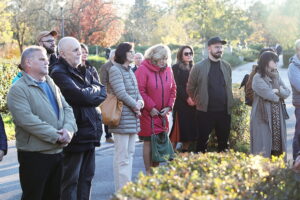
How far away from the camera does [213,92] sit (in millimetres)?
8203

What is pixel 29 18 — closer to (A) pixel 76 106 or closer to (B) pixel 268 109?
(B) pixel 268 109

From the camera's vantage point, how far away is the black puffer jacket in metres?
5.78

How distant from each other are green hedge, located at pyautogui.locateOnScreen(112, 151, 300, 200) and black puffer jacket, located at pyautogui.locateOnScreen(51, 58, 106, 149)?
1.61 meters

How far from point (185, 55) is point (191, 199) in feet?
21.6

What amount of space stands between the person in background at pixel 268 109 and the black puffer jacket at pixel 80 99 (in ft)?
9.91

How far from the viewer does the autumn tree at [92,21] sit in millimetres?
43812

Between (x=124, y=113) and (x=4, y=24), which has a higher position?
(x=4, y=24)

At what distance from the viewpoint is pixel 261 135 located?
8.12 m

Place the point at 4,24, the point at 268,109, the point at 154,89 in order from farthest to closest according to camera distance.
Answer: the point at 4,24 → the point at 268,109 → the point at 154,89

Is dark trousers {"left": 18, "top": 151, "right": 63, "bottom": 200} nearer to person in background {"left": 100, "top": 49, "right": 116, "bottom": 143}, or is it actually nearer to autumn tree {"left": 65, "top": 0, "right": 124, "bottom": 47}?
person in background {"left": 100, "top": 49, "right": 116, "bottom": 143}

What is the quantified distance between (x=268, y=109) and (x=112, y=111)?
2465 mm

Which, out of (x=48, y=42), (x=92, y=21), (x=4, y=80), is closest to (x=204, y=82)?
(x=48, y=42)

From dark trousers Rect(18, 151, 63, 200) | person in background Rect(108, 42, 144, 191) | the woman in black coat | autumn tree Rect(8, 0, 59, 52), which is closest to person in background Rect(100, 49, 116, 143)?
person in background Rect(108, 42, 144, 191)

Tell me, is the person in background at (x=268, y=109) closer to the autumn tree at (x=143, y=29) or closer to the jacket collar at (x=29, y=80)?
the jacket collar at (x=29, y=80)
